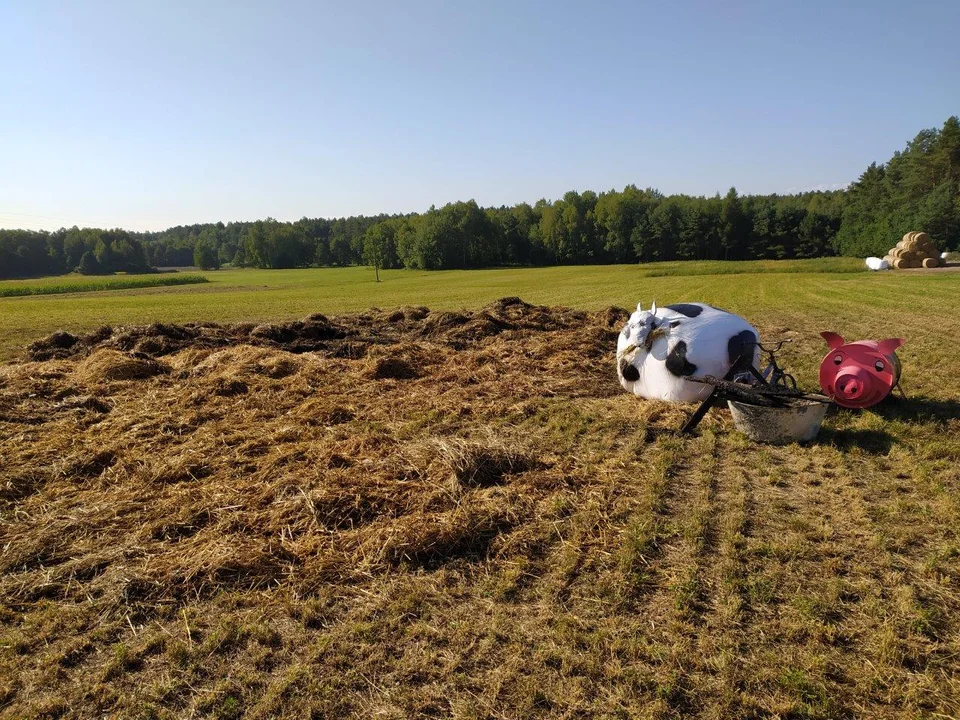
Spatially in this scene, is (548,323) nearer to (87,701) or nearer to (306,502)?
(306,502)

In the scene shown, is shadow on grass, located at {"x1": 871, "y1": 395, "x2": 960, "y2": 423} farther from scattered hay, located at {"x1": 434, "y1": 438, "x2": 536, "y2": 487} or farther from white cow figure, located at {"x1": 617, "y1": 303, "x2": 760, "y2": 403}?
scattered hay, located at {"x1": 434, "y1": 438, "x2": 536, "y2": 487}

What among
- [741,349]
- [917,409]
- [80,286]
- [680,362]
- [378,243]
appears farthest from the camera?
[378,243]

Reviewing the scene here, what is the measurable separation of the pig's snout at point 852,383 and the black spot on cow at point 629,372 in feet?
10.2

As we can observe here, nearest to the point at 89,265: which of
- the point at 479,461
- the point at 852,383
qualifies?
the point at 479,461

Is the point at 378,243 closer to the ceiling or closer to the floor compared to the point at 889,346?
closer to the ceiling

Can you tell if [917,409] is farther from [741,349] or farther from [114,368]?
[114,368]

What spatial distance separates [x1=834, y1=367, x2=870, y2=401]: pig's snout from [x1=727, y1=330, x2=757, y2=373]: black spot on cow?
4.28 feet

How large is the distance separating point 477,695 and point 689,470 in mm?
4279

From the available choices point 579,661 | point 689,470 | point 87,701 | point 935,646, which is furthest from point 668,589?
point 87,701

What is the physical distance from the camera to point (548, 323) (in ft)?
60.4

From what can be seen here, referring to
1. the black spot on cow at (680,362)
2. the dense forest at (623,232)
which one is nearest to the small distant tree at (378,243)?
the dense forest at (623,232)

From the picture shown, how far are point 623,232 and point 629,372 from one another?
8797 cm

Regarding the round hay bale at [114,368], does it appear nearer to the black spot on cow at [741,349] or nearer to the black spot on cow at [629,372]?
the black spot on cow at [629,372]

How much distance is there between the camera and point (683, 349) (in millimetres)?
8781
